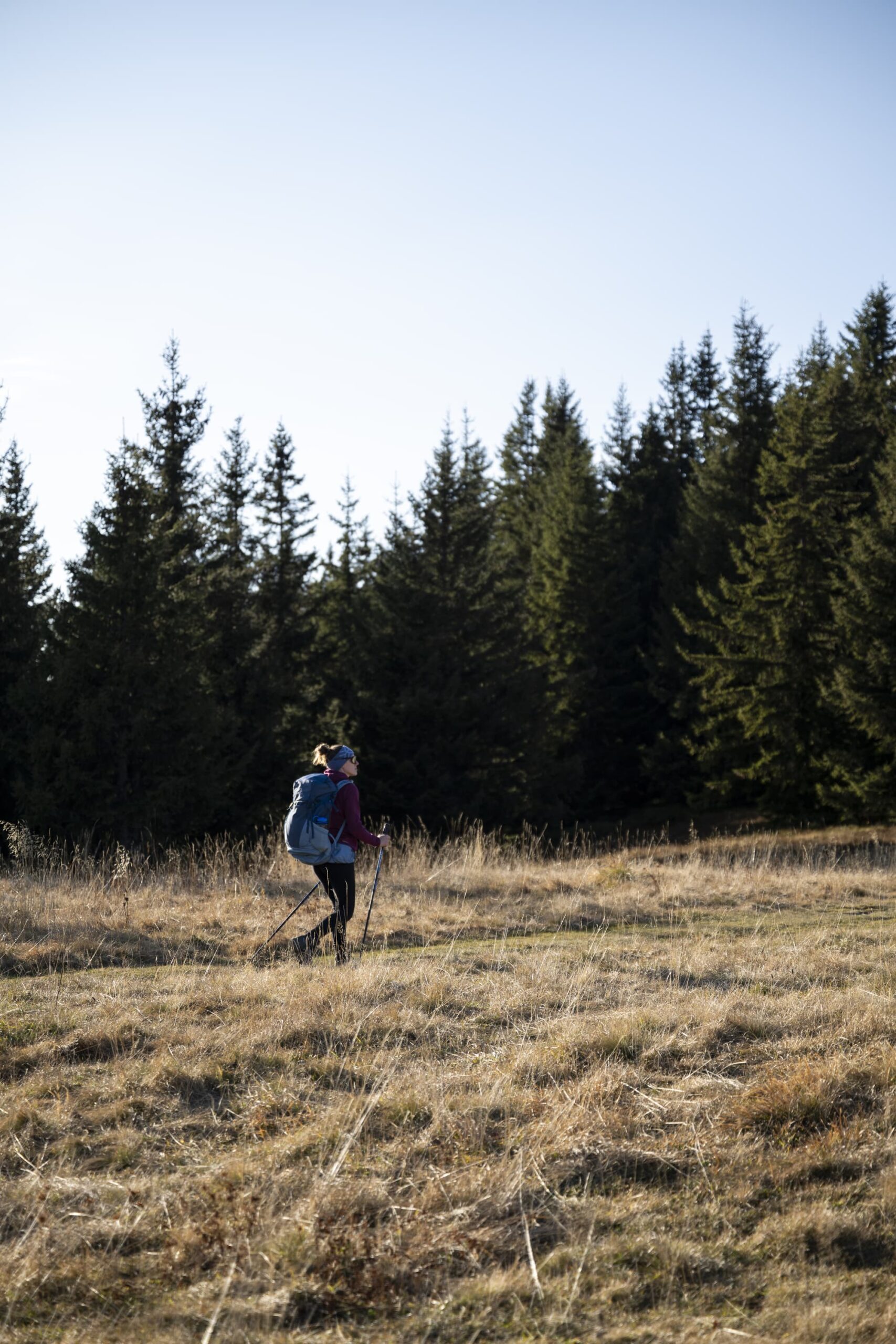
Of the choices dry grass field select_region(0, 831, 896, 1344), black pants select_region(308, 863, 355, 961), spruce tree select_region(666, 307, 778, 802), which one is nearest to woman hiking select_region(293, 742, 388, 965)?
black pants select_region(308, 863, 355, 961)

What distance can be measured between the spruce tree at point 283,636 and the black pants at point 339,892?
22743mm

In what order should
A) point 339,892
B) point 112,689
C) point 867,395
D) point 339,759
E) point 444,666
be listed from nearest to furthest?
point 339,892 < point 339,759 < point 112,689 < point 444,666 < point 867,395

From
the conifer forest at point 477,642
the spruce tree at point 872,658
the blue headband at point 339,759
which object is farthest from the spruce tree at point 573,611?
the blue headband at point 339,759

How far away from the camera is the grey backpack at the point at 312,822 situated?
7988 millimetres

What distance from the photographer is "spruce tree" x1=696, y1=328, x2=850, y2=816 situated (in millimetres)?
32938

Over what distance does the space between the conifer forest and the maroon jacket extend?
56.7 ft

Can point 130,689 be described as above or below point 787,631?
below

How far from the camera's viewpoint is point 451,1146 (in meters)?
4.46

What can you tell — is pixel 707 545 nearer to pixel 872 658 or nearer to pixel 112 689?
pixel 872 658

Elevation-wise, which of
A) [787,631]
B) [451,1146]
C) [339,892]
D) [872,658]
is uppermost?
[787,631]

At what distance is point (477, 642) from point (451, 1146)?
→ 29611 millimetres

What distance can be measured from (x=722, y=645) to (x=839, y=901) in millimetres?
24428

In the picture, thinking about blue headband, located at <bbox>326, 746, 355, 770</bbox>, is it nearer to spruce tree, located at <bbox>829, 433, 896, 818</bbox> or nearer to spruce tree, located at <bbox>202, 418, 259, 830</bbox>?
spruce tree, located at <bbox>202, 418, 259, 830</bbox>

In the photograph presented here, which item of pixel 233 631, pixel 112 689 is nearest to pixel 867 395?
pixel 233 631
